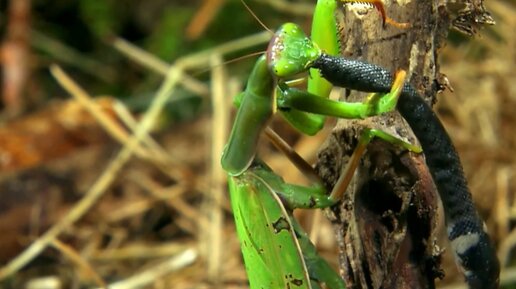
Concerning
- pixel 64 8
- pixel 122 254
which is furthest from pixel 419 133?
pixel 64 8

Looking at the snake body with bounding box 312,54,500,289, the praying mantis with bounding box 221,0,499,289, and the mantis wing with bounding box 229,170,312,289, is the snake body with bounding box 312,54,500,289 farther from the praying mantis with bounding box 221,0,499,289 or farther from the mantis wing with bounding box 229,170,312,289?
the mantis wing with bounding box 229,170,312,289

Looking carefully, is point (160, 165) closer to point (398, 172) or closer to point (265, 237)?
point (265, 237)

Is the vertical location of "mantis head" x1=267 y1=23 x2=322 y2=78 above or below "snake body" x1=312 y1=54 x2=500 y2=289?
above

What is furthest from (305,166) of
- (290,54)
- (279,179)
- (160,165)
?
(160,165)

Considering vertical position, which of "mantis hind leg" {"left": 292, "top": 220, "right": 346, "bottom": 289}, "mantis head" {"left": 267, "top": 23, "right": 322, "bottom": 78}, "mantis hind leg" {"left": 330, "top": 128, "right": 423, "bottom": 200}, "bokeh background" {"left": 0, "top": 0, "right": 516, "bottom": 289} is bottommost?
"mantis hind leg" {"left": 292, "top": 220, "right": 346, "bottom": 289}

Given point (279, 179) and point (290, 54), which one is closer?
point (290, 54)

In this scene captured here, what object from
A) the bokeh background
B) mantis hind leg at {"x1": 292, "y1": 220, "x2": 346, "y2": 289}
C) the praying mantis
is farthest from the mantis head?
the bokeh background

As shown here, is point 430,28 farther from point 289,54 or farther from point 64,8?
point 64,8
